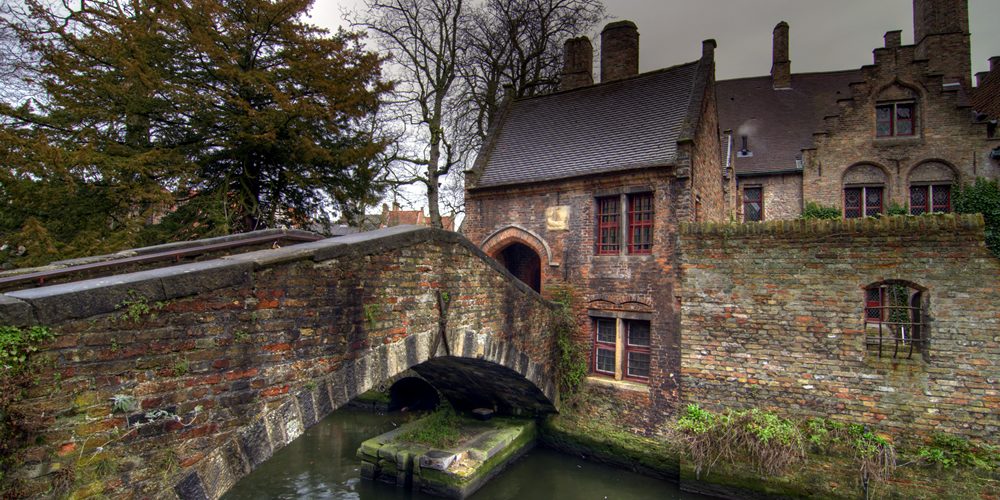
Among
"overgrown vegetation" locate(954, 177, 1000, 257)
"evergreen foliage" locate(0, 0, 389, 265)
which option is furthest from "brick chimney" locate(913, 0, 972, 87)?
"evergreen foliage" locate(0, 0, 389, 265)

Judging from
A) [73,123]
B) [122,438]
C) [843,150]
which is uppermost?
[843,150]

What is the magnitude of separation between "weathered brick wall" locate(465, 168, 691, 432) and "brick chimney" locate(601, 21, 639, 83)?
5.56m

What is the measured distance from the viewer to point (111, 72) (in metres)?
8.12

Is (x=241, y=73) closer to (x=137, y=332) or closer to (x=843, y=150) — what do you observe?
(x=137, y=332)

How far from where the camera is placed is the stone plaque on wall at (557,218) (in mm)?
11453

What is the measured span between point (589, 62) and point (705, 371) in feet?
37.3

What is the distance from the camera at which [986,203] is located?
1369cm

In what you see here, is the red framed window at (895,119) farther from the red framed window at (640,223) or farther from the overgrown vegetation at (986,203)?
the red framed window at (640,223)

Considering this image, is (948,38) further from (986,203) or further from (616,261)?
(616,261)

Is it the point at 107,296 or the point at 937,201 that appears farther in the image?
the point at 937,201

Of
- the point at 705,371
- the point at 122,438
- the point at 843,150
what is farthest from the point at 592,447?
the point at 843,150

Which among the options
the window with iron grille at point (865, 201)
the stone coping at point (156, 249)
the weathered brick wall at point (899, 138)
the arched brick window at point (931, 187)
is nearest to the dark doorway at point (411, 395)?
the stone coping at point (156, 249)

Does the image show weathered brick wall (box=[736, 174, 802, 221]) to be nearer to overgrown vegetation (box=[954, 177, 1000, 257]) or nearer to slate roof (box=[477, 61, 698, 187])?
overgrown vegetation (box=[954, 177, 1000, 257])

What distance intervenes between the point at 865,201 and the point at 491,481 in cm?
1493
